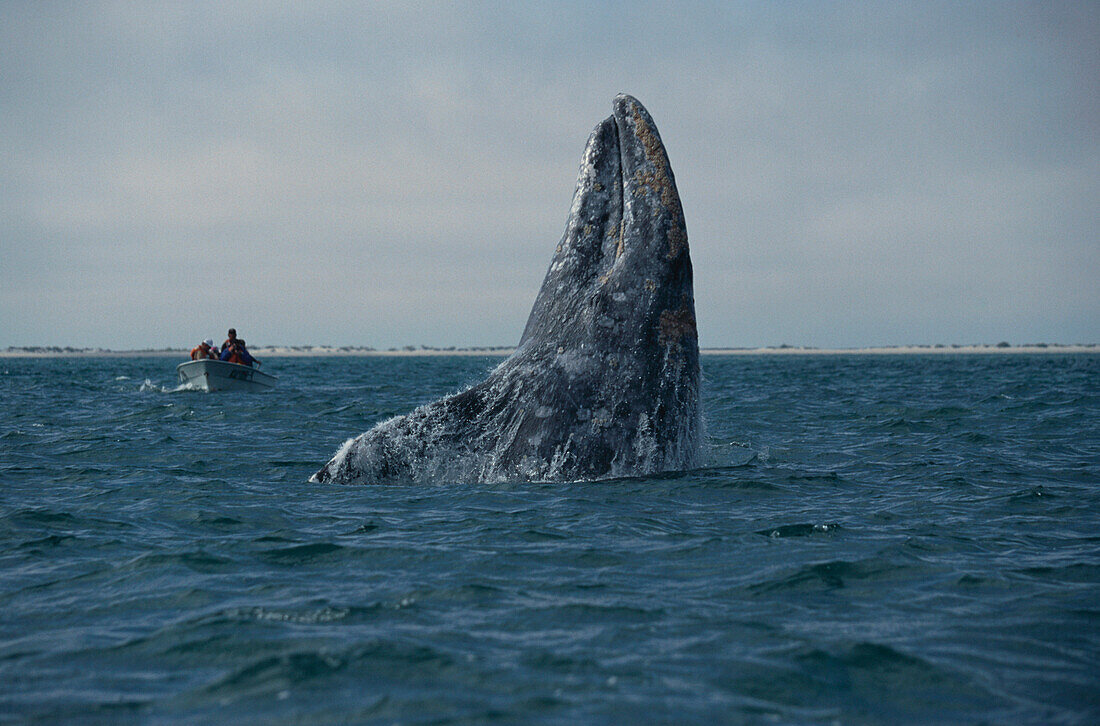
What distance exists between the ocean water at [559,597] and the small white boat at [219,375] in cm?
1655

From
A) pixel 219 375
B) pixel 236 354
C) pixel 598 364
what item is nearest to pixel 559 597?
pixel 598 364

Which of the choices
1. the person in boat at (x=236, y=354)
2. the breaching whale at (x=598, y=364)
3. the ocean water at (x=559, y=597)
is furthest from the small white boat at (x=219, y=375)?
the breaching whale at (x=598, y=364)

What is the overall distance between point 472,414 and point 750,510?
7.46 ft

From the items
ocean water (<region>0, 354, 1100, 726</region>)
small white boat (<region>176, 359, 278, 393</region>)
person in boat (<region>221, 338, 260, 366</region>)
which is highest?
person in boat (<region>221, 338, 260, 366</region>)

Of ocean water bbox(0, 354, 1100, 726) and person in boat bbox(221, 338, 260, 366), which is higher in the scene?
person in boat bbox(221, 338, 260, 366)

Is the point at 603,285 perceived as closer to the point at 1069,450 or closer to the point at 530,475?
the point at 530,475

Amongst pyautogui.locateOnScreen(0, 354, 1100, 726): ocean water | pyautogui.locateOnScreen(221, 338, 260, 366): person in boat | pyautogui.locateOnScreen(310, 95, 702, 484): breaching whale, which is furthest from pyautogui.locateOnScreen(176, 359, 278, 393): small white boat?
pyautogui.locateOnScreen(310, 95, 702, 484): breaching whale

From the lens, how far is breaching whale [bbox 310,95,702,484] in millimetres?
7125

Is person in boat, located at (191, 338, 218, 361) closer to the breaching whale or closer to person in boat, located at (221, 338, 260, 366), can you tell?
person in boat, located at (221, 338, 260, 366)

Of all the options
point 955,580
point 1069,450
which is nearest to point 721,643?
point 955,580

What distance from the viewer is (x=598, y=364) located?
711cm

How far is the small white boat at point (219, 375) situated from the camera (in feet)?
84.3

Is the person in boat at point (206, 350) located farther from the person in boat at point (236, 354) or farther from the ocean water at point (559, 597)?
the ocean water at point (559, 597)

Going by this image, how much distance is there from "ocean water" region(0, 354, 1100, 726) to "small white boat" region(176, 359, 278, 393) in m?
16.6
